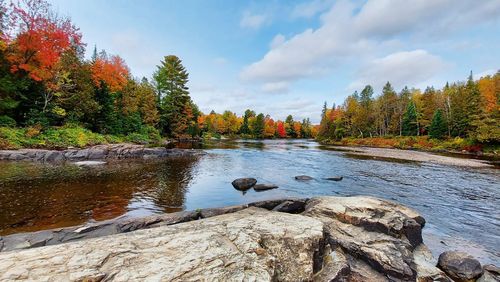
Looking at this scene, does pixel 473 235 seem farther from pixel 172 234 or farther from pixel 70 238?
pixel 70 238

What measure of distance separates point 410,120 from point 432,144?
552 inches

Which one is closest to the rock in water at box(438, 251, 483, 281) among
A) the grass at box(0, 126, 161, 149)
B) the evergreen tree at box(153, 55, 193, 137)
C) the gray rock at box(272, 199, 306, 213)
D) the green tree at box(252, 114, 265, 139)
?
the gray rock at box(272, 199, 306, 213)

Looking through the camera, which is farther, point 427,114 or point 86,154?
point 427,114

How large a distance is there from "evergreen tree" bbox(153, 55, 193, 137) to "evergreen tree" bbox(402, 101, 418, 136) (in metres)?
57.5

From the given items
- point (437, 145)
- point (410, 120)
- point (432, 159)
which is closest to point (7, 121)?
point (432, 159)

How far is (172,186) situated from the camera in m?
13.6

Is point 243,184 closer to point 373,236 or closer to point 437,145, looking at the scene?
point 373,236

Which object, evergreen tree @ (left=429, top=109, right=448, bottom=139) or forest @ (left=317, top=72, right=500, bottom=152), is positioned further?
evergreen tree @ (left=429, top=109, right=448, bottom=139)

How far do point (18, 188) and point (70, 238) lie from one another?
8.24 metres

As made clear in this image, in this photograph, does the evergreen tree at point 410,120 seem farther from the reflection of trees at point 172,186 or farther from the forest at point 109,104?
the reflection of trees at point 172,186

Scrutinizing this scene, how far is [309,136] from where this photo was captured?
134m

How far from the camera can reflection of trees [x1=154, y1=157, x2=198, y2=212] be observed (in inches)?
416

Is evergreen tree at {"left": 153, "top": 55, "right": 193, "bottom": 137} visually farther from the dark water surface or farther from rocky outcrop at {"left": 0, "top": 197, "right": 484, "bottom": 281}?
rocky outcrop at {"left": 0, "top": 197, "right": 484, "bottom": 281}

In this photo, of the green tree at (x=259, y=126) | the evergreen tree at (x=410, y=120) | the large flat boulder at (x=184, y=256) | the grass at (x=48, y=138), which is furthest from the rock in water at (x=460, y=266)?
the green tree at (x=259, y=126)
